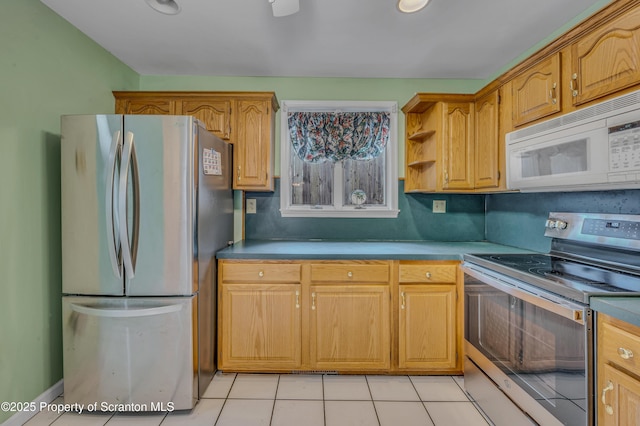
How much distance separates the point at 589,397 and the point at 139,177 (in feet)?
7.42

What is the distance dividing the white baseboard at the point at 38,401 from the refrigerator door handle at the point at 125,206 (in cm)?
89

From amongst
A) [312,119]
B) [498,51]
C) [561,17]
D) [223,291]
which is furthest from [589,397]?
[312,119]

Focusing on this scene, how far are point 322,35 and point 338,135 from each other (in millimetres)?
844

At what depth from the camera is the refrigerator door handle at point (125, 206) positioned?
5.53 ft

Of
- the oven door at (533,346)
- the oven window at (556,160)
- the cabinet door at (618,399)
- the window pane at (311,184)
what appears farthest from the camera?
the window pane at (311,184)

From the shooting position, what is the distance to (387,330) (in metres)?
2.10

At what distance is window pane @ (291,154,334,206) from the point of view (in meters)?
2.87

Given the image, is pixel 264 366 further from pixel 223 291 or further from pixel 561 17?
pixel 561 17

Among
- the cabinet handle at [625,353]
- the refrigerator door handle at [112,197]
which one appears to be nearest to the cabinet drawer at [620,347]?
the cabinet handle at [625,353]

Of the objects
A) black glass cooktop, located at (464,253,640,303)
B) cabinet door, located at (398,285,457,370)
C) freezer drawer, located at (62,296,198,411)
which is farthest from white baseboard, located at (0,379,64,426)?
black glass cooktop, located at (464,253,640,303)

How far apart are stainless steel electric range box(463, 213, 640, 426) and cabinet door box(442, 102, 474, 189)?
0.64 metres

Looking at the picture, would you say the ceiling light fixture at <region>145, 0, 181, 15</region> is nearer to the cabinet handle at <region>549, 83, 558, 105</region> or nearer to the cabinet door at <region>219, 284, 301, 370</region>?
the cabinet door at <region>219, 284, 301, 370</region>

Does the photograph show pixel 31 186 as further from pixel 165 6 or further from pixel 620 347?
pixel 620 347

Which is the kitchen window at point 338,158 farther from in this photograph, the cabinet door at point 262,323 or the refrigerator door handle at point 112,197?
the refrigerator door handle at point 112,197
